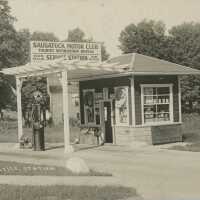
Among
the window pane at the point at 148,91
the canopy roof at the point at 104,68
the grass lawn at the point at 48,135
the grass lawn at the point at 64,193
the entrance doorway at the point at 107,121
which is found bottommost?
the grass lawn at the point at 64,193

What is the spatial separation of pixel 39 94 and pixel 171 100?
576 centimetres

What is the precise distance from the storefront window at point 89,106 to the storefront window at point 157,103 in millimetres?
3050

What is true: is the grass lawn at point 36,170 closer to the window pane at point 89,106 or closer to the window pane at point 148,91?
the window pane at point 148,91

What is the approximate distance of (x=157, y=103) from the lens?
25062 millimetres

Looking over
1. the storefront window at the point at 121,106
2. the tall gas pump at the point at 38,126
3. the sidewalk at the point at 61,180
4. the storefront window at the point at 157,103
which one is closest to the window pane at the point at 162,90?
the storefront window at the point at 157,103

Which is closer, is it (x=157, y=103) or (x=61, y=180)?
(x=61, y=180)

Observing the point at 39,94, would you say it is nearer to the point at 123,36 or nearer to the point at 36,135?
the point at 36,135

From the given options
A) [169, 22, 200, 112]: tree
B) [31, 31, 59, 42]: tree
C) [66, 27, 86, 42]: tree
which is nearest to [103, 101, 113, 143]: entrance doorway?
[169, 22, 200, 112]: tree

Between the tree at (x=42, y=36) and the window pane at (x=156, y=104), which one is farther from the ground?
the tree at (x=42, y=36)

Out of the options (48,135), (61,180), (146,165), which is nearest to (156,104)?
(146,165)

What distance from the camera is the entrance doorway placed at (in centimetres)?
2591

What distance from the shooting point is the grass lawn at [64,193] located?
1149 centimetres

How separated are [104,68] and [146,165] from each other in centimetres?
679

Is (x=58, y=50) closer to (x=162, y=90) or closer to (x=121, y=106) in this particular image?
(x=121, y=106)
